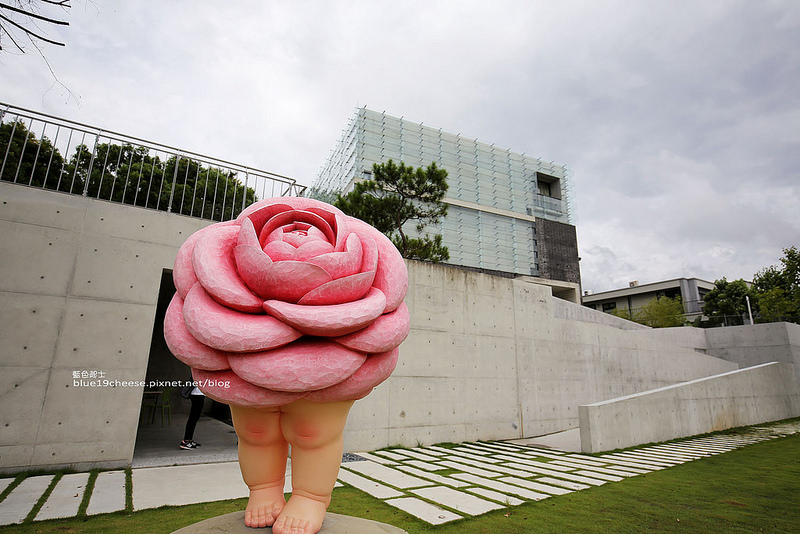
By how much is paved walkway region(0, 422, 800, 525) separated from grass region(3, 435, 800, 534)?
18 centimetres

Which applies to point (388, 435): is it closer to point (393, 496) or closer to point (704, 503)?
point (393, 496)

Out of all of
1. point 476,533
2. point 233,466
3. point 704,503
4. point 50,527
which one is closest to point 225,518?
point 50,527

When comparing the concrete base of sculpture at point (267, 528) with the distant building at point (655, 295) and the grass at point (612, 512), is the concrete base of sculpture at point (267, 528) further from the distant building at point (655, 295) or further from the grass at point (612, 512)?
the distant building at point (655, 295)

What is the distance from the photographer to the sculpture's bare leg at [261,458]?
229cm

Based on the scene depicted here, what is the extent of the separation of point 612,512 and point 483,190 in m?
23.6

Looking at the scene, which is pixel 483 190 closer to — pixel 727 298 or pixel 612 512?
pixel 727 298

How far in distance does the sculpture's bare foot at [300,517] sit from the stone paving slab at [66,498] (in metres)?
2.40

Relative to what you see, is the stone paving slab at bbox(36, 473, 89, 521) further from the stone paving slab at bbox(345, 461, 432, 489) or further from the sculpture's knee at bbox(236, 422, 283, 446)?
the stone paving slab at bbox(345, 461, 432, 489)

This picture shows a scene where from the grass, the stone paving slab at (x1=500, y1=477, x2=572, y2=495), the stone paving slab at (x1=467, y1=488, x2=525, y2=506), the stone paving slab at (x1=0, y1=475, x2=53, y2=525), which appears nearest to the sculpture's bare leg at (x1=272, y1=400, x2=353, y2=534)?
the grass

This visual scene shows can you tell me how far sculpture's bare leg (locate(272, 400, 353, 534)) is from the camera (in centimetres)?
221

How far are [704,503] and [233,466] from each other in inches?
212

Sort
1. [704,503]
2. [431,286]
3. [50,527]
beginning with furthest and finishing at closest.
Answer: [431,286], [704,503], [50,527]

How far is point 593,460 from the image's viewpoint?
6352 millimetres

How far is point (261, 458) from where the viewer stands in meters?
2.37
